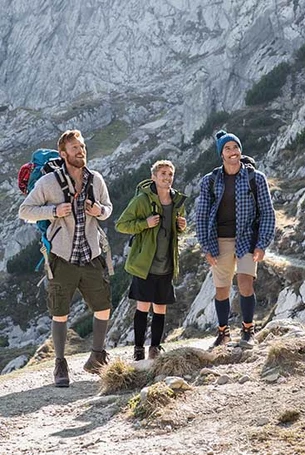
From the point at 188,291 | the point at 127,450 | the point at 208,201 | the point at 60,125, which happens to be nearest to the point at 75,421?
the point at 127,450

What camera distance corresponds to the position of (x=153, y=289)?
26.4ft

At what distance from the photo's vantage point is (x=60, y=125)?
98562mm

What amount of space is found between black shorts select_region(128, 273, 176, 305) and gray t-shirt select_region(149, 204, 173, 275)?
0.34 feet

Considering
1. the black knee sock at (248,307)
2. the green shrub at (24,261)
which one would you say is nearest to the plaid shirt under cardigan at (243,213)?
the black knee sock at (248,307)

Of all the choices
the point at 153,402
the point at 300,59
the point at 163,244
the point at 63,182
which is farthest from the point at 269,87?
the point at 153,402

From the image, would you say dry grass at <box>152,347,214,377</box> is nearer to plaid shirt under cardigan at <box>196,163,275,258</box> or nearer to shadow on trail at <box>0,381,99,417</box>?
shadow on trail at <box>0,381,99,417</box>

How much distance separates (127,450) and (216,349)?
2781 mm

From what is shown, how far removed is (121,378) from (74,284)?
4.44 ft

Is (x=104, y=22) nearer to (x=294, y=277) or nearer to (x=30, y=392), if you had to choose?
(x=294, y=277)

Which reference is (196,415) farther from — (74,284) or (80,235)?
(80,235)

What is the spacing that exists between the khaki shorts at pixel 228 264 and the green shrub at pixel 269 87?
51.6 meters

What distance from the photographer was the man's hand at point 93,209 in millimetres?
7522

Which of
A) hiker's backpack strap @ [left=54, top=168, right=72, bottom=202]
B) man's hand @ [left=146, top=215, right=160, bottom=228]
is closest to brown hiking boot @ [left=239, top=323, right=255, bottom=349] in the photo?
man's hand @ [left=146, top=215, right=160, bottom=228]

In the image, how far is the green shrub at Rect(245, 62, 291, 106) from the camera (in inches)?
2261
